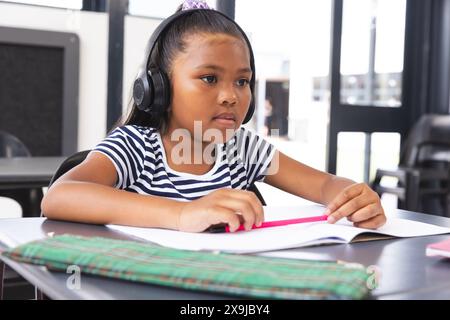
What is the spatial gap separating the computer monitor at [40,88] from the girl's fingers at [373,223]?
1429mm

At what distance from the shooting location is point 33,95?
6.42 ft

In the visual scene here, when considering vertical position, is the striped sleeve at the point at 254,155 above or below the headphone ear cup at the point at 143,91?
below

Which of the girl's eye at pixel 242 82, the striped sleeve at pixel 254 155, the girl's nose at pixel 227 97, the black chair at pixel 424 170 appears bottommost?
the black chair at pixel 424 170

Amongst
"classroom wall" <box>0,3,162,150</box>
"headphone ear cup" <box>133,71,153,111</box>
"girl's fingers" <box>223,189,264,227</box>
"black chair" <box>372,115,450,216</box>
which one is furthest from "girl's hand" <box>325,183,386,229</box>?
"black chair" <box>372,115,450,216</box>

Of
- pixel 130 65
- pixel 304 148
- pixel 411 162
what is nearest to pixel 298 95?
pixel 304 148

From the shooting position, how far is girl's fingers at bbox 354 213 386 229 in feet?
2.51

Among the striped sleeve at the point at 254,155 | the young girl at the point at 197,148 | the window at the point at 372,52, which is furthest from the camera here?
the window at the point at 372,52

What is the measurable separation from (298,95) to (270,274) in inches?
102

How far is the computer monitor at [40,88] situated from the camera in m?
1.90

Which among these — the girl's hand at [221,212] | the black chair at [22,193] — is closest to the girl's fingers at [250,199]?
the girl's hand at [221,212]

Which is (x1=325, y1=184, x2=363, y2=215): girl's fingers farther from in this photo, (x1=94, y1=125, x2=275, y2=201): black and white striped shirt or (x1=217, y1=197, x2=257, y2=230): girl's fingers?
(x1=94, y1=125, x2=275, y2=201): black and white striped shirt

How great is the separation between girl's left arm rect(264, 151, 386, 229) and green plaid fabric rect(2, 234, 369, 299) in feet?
1.04

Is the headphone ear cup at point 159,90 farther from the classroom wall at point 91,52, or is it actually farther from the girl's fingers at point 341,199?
the classroom wall at point 91,52
